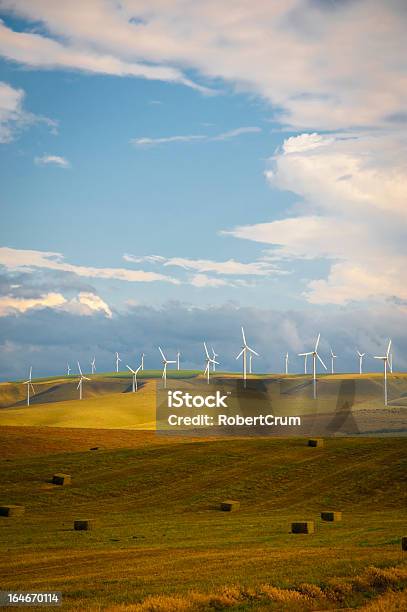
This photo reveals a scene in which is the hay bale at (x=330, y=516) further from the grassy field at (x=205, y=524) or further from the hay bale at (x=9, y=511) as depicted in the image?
the hay bale at (x=9, y=511)

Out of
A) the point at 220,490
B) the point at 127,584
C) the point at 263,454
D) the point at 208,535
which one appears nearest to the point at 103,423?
the point at 263,454

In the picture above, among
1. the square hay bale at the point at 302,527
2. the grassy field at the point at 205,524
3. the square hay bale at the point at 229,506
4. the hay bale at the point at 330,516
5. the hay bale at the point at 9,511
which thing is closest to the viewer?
the grassy field at the point at 205,524

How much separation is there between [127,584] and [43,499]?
112ft

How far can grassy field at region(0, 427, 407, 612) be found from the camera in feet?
74.0

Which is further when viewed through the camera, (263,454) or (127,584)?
(263,454)

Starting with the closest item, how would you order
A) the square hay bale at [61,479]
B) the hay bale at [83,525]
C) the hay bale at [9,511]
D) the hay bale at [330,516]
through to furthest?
the hay bale at [83,525] → the hay bale at [330,516] → the hay bale at [9,511] → the square hay bale at [61,479]

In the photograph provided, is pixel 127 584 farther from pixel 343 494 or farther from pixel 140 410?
pixel 140 410

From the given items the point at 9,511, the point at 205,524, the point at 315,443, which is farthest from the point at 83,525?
the point at 315,443

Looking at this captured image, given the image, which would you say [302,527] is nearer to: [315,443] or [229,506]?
[229,506]

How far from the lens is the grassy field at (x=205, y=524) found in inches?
888

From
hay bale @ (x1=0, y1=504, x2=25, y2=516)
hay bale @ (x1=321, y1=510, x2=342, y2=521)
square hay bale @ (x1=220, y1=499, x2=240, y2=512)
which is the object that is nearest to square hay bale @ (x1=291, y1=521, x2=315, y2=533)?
hay bale @ (x1=321, y1=510, x2=342, y2=521)

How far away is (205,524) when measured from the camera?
43500 millimetres

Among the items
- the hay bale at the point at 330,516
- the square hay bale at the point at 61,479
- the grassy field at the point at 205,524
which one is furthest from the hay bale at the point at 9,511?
the hay bale at the point at 330,516

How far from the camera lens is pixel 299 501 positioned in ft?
182
